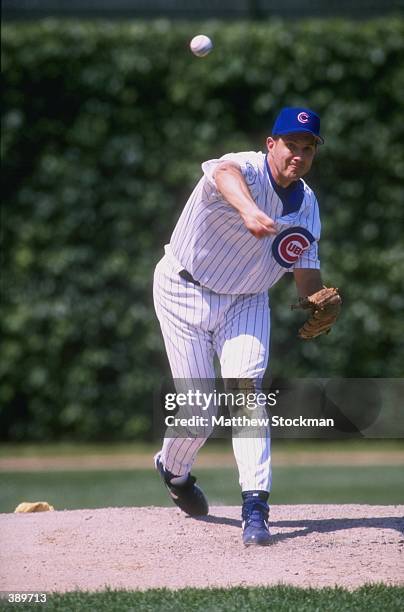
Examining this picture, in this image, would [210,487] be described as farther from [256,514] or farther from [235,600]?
[235,600]

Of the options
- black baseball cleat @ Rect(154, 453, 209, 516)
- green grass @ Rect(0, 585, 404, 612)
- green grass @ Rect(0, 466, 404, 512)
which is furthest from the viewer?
green grass @ Rect(0, 466, 404, 512)

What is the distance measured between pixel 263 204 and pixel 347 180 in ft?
22.2

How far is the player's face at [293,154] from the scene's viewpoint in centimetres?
454

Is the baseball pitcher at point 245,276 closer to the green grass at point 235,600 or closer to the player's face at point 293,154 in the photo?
the player's face at point 293,154

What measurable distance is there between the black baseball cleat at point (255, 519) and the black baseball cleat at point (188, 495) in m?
0.64

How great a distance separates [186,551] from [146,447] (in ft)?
22.7

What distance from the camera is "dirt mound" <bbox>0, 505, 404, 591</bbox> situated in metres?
4.15

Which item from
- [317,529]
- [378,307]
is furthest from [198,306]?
[378,307]

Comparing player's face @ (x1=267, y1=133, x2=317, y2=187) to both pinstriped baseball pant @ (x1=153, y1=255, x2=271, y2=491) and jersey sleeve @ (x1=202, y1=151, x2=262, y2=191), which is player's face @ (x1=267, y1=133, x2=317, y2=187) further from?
pinstriped baseball pant @ (x1=153, y1=255, x2=271, y2=491)

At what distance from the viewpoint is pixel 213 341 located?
4848mm

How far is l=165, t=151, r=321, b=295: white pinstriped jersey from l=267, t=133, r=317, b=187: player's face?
7 centimetres

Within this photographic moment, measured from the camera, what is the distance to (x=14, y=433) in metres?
11.3

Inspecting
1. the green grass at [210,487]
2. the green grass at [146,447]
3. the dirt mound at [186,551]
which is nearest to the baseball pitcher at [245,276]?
the dirt mound at [186,551]
